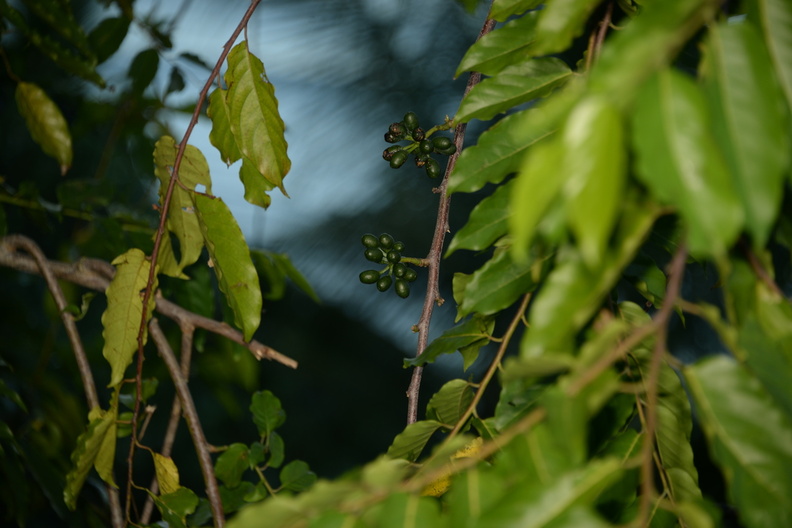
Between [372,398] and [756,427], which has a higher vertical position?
[756,427]

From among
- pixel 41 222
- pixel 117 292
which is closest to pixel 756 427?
pixel 117 292

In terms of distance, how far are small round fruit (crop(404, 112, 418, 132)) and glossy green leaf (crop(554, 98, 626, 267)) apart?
0.74 meters

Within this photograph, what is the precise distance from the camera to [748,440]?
35cm

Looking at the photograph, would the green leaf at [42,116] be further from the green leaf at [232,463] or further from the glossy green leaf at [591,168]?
the glossy green leaf at [591,168]

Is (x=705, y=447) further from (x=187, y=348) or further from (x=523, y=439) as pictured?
(x=523, y=439)

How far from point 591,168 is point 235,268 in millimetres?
568

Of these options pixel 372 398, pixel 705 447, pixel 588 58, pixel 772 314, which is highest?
pixel 588 58

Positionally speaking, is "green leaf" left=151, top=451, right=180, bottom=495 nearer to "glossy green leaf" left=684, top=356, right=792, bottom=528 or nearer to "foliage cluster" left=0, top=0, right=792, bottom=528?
"foliage cluster" left=0, top=0, right=792, bottom=528

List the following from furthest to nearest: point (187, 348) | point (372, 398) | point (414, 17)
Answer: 1. point (372, 398)
2. point (414, 17)
3. point (187, 348)

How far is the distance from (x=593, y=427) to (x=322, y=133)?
1.69 m

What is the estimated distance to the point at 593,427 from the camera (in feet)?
1.77

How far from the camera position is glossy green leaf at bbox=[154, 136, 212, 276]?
2.72 feet

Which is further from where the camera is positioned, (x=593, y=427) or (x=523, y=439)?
(x=593, y=427)

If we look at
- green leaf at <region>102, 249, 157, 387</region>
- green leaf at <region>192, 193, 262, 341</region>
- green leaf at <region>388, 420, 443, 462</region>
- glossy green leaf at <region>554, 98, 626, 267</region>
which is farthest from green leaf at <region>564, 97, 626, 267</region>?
green leaf at <region>102, 249, 157, 387</region>
